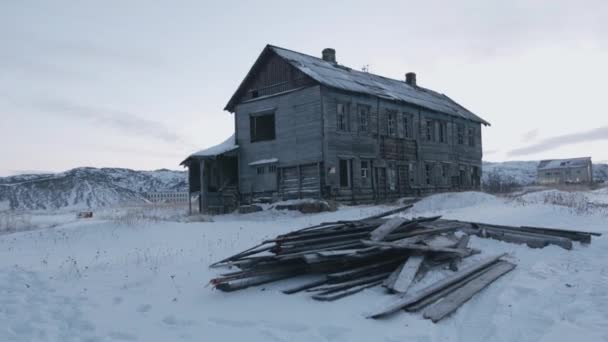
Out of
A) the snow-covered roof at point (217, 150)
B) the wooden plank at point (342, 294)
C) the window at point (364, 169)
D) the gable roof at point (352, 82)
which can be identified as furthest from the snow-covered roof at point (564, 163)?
the wooden plank at point (342, 294)

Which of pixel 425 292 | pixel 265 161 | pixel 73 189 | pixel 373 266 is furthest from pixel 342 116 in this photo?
pixel 73 189

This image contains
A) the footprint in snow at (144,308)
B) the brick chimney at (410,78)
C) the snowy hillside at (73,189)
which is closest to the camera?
the footprint in snow at (144,308)

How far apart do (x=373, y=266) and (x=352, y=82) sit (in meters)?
17.7

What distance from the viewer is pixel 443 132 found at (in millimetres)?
29203

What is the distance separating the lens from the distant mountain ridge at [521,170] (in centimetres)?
11881

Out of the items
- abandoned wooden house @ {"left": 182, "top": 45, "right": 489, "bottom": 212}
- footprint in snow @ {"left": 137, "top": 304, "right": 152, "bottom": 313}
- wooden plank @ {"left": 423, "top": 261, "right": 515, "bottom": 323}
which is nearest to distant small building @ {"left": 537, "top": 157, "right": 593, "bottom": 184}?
abandoned wooden house @ {"left": 182, "top": 45, "right": 489, "bottom": 212}

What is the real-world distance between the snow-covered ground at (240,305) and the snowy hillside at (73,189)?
145 ft

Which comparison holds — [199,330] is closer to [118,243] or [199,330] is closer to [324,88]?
[118,243]

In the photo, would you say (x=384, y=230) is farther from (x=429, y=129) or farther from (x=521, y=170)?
(x=521, y=170)

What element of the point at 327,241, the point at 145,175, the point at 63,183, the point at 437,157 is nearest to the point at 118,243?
the point at 327,241

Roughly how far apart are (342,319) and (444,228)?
5176 mm

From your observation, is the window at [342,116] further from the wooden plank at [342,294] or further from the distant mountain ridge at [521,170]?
the distant mountain ridge at [521,170]

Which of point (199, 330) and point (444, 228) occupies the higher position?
point (444, 228)

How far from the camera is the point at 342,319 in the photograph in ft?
18.1
